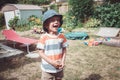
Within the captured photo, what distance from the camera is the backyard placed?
16.8 ft

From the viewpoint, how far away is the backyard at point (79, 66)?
16.8 feet

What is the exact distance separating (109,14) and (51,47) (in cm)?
1117

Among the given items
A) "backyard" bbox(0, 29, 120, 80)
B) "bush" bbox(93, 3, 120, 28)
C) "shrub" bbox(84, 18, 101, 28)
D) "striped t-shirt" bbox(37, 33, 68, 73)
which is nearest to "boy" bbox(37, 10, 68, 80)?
"striped t-shirt" bbox(37, 33, 68, 73)

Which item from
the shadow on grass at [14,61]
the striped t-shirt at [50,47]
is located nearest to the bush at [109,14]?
the shadow on grass at [14,61]

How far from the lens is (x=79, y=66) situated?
582 cm

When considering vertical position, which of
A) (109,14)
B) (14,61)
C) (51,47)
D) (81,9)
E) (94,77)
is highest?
(81,9)

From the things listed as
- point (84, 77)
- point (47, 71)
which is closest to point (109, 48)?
point (84, 77)

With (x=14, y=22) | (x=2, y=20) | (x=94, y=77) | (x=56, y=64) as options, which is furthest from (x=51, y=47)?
(x=2, y=20)

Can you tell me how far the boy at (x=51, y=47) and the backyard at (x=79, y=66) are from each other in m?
2.24

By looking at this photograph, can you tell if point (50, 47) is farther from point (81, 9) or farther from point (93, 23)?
point (81, 9)

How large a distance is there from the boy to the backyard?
7.35ft

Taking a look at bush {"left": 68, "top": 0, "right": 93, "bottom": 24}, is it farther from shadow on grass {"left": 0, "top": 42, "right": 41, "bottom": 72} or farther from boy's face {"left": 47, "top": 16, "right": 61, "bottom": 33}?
boy's face {"left": 47, "top": 16, "right": 61, "bottom": 33}

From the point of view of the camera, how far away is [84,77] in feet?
16.3

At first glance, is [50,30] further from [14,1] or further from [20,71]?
[14,1]
